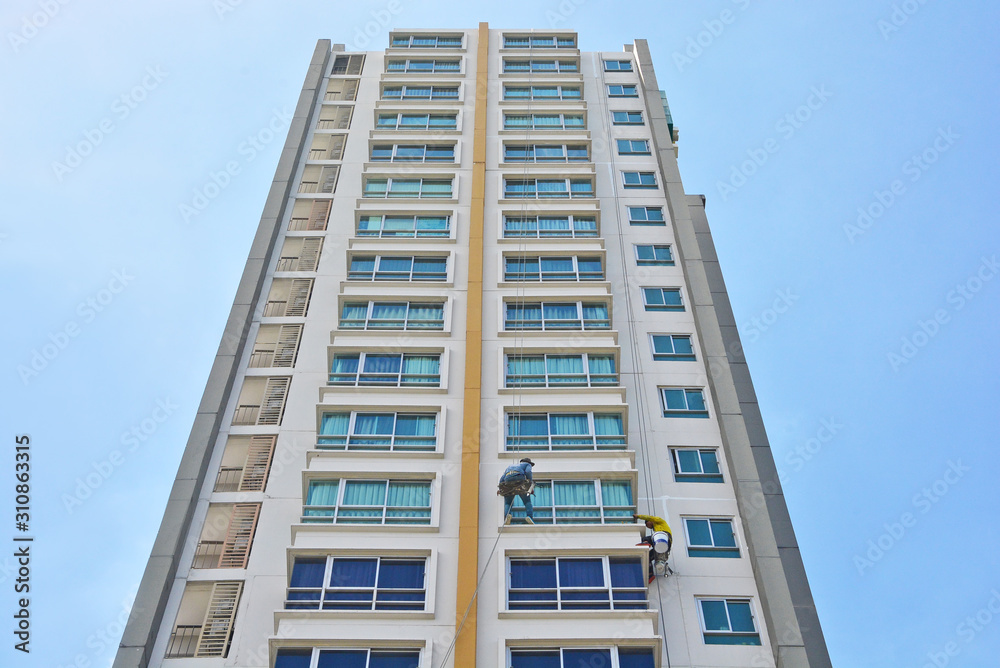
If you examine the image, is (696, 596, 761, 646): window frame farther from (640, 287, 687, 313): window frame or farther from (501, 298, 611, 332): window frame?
(640, 287, 687, 313): window frame

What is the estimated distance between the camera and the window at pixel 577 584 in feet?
83.0

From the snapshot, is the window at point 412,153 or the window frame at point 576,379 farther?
the window at point 412,153

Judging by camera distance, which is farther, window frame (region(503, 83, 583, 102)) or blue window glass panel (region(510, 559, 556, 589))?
window frame (region(503, 83, 583, 102))

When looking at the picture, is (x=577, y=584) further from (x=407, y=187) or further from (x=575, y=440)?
(x=407, y=187)

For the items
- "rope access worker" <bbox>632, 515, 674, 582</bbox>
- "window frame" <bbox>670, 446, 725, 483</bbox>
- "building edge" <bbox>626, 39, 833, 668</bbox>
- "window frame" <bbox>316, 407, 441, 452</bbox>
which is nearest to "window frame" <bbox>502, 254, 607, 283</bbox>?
"building edge" <bbox>626, 39, 833, 668</bbox>

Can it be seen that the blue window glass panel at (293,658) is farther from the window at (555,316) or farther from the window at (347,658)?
the window at (555,316)

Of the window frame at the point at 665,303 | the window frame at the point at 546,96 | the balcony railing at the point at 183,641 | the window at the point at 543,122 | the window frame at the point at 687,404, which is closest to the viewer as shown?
the balcony railing at the point at 183,641

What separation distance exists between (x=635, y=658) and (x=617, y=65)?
3401 centimetres

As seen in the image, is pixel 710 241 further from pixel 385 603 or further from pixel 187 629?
pixel 187 629

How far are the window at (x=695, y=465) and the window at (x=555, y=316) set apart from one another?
560cm

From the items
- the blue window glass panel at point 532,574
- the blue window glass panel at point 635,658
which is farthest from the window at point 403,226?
the blue window glass panel at point 635,658

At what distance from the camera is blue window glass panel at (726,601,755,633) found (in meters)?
25.9

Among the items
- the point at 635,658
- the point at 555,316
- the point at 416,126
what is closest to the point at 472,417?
the point at 555,316

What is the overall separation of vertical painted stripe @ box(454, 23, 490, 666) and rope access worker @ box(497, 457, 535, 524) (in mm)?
880
